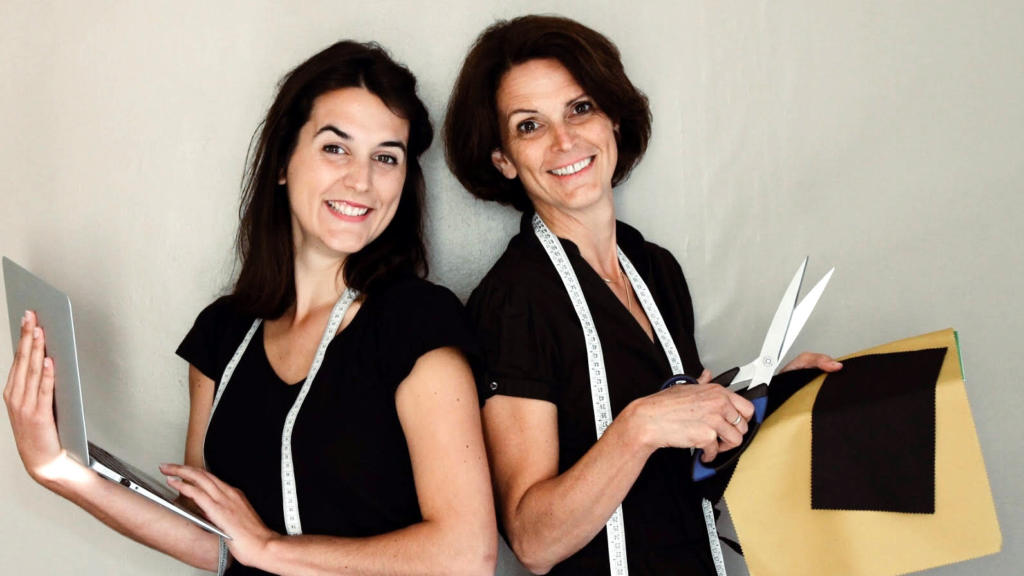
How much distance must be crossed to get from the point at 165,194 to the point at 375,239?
0.54m

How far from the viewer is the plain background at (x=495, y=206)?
6.79 ft

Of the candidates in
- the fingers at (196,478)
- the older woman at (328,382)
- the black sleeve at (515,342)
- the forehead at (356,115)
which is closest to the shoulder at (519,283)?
the black sleeve at (515,342)

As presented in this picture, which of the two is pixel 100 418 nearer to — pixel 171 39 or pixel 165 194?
pixel 165 194

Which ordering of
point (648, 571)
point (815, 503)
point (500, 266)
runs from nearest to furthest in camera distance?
point (815, 503), point (648, 571), point (500, 266)

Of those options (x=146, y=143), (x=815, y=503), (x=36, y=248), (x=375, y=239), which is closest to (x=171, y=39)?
(x=146, y=143)

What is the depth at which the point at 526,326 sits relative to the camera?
68.4 inches

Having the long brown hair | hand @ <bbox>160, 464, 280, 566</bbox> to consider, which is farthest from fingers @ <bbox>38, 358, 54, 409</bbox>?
the long brown hair

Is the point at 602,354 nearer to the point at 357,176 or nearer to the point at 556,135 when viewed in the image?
the point at 556,135

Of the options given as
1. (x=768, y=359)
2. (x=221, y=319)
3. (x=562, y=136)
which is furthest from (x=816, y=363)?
(x=221, y=319)

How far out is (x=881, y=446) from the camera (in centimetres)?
150

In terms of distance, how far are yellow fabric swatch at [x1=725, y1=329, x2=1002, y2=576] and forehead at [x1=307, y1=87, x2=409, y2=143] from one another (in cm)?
86

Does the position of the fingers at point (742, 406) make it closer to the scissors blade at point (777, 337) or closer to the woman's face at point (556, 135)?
the scissors blade at point (777, 337)

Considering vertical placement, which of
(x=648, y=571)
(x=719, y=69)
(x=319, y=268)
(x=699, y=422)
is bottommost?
(x=648, y=571)

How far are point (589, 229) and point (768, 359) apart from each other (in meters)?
0.50
